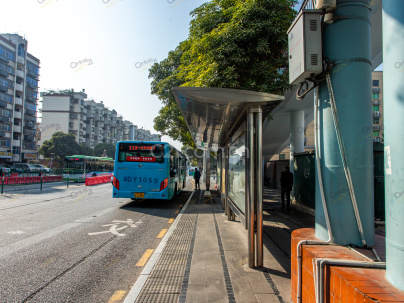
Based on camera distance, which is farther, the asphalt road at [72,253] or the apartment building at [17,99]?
the apartment building at [17,99]

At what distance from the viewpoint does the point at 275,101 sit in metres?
4.43

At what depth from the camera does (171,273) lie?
13.8 feet

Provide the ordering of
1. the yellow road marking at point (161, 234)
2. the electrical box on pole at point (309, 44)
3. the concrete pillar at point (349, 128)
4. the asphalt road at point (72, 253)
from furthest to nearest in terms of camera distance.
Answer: the yellow road marking at point (161, 234) < the asphalt road at point (72, 253) < the electrical box on pole at point (309, 44) < the concrete pillar at point (349, 128)

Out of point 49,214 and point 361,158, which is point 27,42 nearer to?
point 49,214

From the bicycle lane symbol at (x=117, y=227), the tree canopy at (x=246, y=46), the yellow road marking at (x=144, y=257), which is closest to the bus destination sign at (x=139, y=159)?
the bicycle lane symbol at (x=117, y=227)

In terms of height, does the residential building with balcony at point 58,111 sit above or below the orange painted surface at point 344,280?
above

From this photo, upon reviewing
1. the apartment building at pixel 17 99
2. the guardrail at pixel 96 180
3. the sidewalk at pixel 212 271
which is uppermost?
the apartment building at pixel 17 99

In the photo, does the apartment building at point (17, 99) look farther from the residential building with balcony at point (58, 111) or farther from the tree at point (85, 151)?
the residential building with balcony at point (58, 111)

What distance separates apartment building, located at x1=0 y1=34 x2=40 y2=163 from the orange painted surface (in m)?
56.9

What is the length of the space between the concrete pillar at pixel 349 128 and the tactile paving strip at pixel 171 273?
2.03 m

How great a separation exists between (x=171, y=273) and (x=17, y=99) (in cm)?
6000

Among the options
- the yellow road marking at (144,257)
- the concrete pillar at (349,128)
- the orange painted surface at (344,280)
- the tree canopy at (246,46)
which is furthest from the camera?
the tree canopy at (246,46)

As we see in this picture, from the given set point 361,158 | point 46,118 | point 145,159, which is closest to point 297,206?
point 145,159

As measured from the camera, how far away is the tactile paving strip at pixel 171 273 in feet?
11.3
